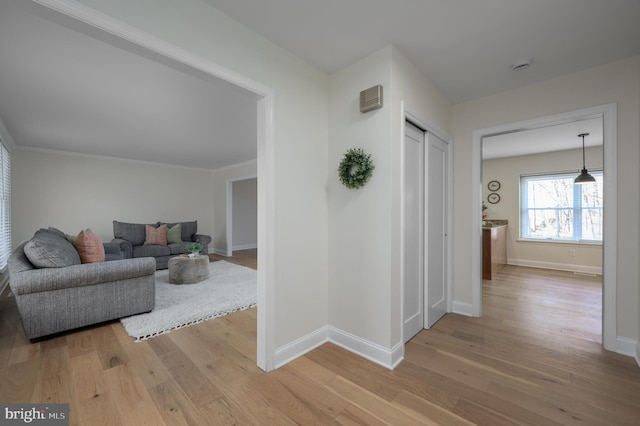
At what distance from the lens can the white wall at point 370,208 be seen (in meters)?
2.01

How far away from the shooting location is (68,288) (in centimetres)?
246

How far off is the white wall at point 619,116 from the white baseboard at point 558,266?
376 cm

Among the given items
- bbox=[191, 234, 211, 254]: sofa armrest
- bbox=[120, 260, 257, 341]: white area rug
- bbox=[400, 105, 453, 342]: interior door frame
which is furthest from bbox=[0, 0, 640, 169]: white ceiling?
bbox=[191, 234, 211, 254]: sofa armrest

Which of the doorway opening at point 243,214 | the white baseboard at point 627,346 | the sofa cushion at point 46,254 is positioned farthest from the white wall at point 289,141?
the doorway opening at point 243,214

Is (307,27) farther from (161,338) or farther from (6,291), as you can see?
(6,291)

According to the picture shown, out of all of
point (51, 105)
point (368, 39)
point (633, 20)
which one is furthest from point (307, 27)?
point (51, 105)

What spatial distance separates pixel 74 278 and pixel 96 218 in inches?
167

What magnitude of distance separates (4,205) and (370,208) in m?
5.76

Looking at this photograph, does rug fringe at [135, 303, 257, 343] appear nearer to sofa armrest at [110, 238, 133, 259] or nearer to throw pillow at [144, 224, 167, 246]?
sofa armrest at [110, 238, 133, 259]

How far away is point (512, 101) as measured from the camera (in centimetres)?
279

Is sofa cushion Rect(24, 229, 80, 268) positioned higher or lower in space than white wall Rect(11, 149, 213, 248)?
lower

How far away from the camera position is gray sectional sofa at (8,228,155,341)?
7.52 ft

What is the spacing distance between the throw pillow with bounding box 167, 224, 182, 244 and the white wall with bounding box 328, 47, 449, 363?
16.1ft

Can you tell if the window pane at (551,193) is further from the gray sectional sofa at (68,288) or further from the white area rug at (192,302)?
the gray sectional sofa at (68,288)
